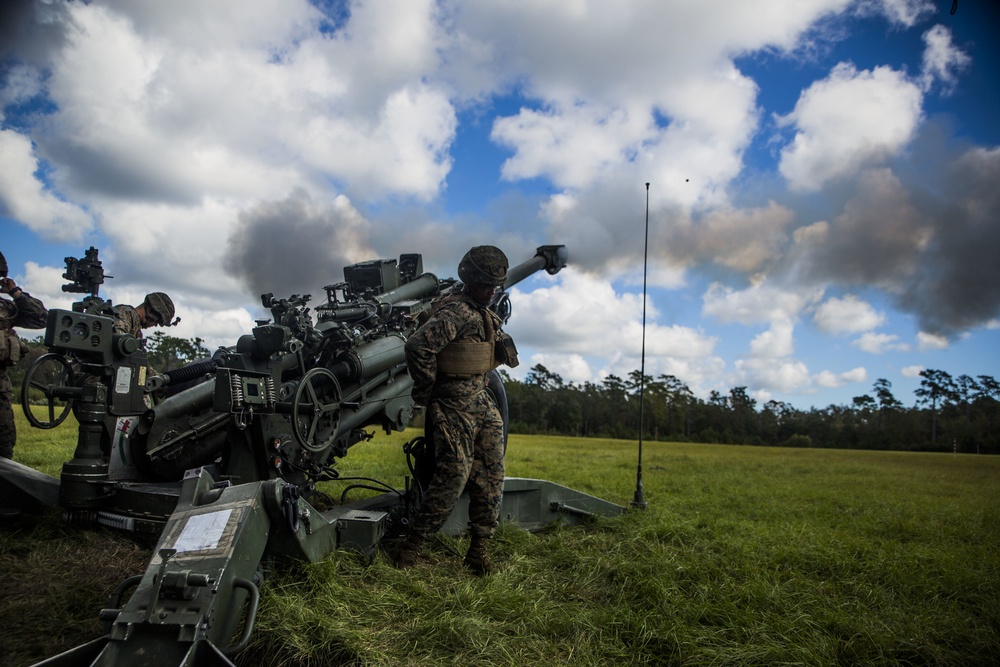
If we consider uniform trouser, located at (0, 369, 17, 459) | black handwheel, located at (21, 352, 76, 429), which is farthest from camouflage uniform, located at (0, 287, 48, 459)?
black handwheel, located at (21, 352, 76, 429)

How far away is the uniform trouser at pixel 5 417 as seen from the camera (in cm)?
645

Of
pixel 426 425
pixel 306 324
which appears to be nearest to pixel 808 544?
pixel 426 425

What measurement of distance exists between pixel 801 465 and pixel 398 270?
11.5 metres

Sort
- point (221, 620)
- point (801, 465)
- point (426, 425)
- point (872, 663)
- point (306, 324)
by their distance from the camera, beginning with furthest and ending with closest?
point (801, 465), point (306, 324), point (426, 425), point (872, 663), point (221, 620)

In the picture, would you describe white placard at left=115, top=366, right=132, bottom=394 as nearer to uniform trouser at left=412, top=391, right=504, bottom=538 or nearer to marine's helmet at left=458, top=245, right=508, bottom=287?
uniform trouser at left=412, top=391, right=504, bottom=538

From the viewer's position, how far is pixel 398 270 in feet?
25.0

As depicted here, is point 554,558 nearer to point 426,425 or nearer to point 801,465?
point 426,425

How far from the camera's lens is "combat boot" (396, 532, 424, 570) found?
471 cm

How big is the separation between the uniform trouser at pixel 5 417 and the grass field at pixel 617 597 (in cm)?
198

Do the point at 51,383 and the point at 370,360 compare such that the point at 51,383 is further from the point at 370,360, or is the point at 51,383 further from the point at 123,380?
the point at 370,360

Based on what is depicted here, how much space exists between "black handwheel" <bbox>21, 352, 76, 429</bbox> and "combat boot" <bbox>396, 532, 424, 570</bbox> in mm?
2516

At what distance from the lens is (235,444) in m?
4.98

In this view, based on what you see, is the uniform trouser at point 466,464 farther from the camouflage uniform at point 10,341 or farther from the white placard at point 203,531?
the camouflage uniform at point 10,341

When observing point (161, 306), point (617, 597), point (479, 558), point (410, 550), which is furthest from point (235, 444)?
point (617, 597)
